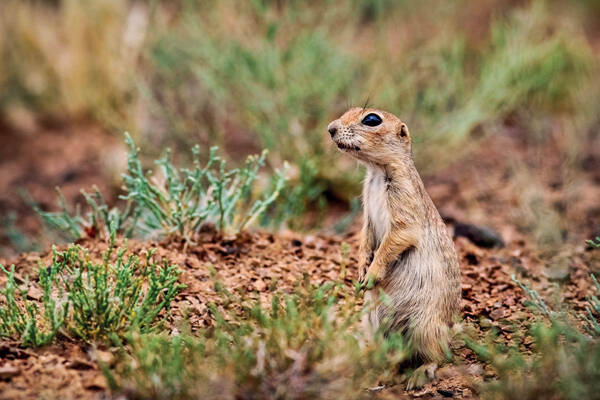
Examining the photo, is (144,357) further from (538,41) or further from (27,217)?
(538,41)

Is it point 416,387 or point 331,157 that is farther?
point 331,157

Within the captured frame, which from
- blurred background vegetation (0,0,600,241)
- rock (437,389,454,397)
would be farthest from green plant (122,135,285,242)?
rock (437,389,454,397)

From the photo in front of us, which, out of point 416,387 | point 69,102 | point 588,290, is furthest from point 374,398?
point 69,102

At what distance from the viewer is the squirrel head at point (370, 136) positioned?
151 inches

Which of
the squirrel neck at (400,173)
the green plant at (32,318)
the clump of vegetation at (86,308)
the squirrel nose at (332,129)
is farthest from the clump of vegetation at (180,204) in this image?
the green plant at (32,318)

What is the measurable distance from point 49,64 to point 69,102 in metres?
0.63

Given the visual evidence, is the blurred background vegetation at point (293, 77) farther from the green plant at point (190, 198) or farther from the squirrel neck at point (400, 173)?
the squirrel neck at point (400, 173)

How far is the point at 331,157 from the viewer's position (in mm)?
6855

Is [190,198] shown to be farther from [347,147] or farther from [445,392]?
[445,392]

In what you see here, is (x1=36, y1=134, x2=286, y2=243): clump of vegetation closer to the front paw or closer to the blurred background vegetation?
the blurred background vegetation

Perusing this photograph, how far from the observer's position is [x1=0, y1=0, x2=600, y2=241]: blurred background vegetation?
6836 millimetres

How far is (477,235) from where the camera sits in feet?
17.8

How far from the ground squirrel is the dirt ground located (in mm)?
219

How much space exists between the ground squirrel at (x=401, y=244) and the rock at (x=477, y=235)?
1.64 metres
